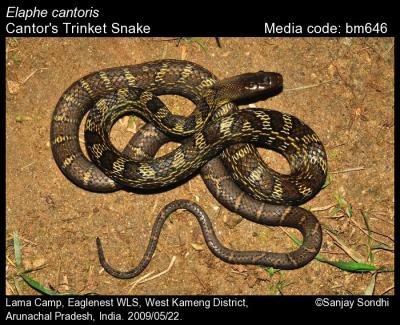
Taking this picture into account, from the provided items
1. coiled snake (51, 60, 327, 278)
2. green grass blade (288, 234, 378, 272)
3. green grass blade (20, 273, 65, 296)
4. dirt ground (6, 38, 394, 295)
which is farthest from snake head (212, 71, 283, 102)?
green grass blade (20, 273, 65, 296)

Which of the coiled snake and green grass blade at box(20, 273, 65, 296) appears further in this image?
Answer: green grass blade at box(20, 273, 65, 296)

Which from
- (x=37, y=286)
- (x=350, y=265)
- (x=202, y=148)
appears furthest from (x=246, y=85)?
(x=37, y=286)

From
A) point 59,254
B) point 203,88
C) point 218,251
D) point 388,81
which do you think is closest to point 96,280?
point 59,254

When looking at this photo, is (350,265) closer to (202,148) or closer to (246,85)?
(202,148)

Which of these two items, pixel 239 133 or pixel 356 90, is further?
pixel 356 90

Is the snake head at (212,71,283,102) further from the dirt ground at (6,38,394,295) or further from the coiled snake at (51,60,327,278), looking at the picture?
the dirt ground at (6,38,394,295)

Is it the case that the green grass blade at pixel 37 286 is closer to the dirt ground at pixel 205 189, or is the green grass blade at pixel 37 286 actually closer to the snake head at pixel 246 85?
the dirt ground at pixel 205 189
